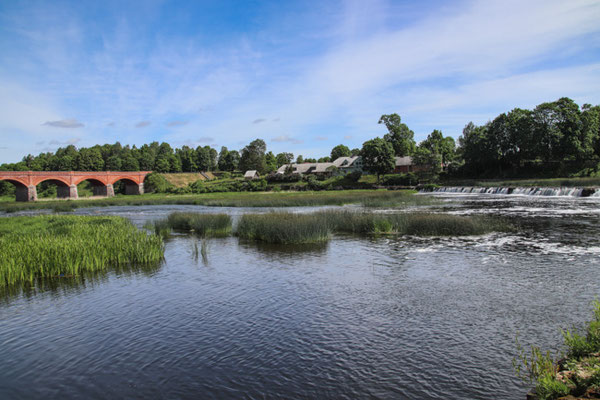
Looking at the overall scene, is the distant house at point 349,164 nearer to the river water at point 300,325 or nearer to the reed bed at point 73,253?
the reed bed at point 73,253

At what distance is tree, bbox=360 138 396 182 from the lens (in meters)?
107

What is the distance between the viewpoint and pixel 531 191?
60219 mm

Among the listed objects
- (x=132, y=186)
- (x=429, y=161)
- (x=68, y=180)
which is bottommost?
(x=132, y=186)

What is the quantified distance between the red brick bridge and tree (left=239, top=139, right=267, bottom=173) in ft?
149

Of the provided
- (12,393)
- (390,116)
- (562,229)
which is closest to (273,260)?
(12,393)

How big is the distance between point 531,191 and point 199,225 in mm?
51522

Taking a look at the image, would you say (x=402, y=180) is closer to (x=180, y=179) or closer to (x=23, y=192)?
(x=180, y=179)

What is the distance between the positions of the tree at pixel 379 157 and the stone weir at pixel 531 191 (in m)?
27.3

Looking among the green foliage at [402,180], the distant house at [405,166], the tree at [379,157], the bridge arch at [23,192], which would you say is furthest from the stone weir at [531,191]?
the bridge arch at [23,192]

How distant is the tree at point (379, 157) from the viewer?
4220 inches

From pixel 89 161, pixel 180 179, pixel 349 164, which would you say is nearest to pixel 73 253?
pixel 180 179

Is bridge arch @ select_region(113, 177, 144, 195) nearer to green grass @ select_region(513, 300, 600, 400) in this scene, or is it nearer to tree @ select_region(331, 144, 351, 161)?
tree @ select_region(331, 144, 351, 161)

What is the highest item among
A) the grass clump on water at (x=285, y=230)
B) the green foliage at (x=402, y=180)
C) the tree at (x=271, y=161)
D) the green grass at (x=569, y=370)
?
the tree at (x=271, y=161)

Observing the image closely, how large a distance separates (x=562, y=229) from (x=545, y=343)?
20714mm
